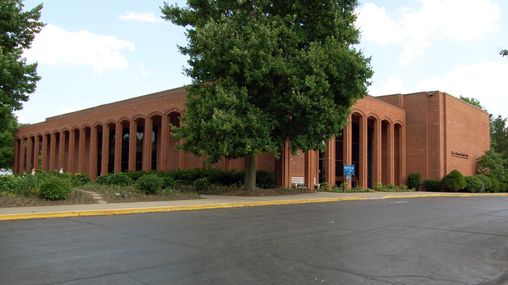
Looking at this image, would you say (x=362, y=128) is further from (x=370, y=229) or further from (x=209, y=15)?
(x=370, y=229)

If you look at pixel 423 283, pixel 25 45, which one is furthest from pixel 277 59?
pixel 423 283

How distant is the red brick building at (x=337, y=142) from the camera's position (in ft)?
118

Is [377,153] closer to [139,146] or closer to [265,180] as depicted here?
[265,180]

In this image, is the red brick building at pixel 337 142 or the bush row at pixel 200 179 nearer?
the bush row at pixel 200 179

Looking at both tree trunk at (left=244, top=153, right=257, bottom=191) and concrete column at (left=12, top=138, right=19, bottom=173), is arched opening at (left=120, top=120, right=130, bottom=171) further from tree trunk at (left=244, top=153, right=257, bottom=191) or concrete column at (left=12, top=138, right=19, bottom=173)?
concrete column at (left=12, top=138, right=19, bottom=173)

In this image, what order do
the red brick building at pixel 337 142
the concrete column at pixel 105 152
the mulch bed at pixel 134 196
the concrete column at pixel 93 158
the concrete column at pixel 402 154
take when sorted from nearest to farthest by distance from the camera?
the mulch bed at pixel 134 196
the red brick building at pixel 337 142
the concrete column at pixel 105 152
the concrete column at pixel 402 154
the concrete column at pixel 93 158

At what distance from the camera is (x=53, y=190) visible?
17422 millimetres

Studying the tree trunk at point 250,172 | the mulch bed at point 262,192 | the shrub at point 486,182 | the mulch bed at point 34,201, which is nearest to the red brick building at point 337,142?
the shrub at point 486,182

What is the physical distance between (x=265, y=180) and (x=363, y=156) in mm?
13255

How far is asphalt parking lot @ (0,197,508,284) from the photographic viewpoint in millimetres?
6738

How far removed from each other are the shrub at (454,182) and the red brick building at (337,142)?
49.5 inches

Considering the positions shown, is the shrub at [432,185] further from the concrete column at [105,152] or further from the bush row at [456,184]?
the concrete column at [105,152]

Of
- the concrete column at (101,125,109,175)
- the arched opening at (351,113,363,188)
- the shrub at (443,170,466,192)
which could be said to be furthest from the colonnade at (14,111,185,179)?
the shrub at (443,170,466,192)

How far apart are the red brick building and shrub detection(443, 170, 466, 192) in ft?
4.13
